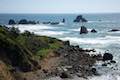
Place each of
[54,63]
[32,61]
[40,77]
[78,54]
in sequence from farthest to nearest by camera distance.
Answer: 1. [78,54]
2. [54,63]
3. [32,61]
4. [40,77]

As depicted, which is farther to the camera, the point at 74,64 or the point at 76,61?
the point at 76,61

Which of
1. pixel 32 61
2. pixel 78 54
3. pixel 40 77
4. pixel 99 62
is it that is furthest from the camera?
pixel 78 54

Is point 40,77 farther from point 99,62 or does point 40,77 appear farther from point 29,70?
point 99,62

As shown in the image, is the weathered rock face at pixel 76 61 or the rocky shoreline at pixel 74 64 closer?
the rocky shoreline at pixel 74 64

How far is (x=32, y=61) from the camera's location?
46750 mm

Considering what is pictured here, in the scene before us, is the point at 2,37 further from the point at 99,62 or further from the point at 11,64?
the point at 99,62

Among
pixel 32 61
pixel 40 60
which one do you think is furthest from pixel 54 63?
pixel 32 61

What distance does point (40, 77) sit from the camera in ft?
141

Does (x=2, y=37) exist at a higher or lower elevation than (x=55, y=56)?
higher

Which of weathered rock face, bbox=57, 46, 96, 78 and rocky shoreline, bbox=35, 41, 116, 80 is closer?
rocky shoreline, bbox=35, 41, 116, 80

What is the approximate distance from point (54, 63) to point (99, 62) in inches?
369

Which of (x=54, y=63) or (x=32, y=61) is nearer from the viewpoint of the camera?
(x=32, y=61)

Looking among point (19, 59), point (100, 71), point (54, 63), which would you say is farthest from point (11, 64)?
point (100, 71)

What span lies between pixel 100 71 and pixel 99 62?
751 cm
